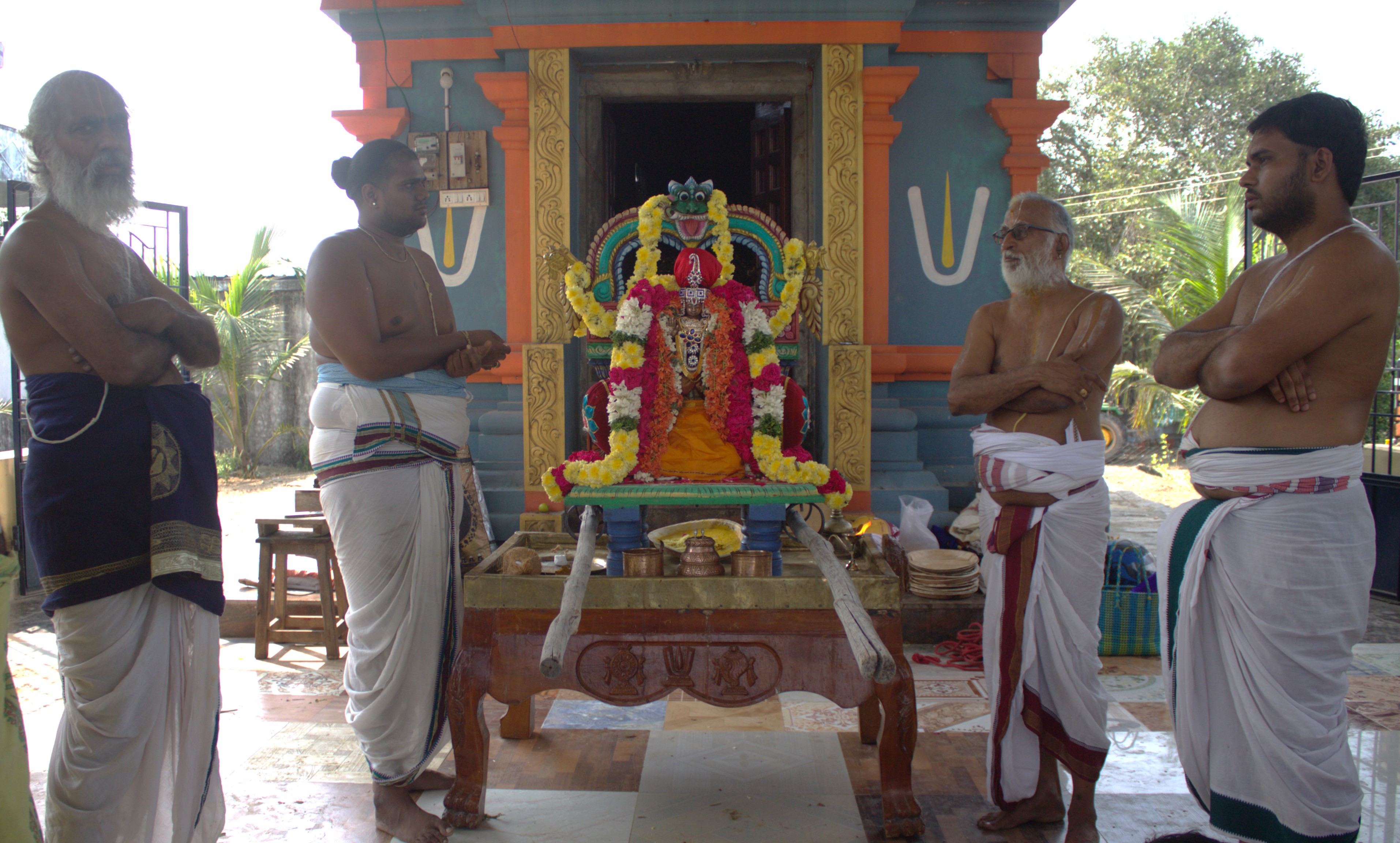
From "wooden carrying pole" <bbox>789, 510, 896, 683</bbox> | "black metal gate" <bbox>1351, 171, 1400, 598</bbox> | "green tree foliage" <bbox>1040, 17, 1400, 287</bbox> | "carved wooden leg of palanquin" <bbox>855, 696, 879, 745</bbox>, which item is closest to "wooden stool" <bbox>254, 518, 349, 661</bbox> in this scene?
"wooden carrying pole" <bbox>789, 510, 896, 683</bbox>

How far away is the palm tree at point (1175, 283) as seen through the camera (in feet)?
38.8

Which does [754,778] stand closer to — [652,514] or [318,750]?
[318,750]

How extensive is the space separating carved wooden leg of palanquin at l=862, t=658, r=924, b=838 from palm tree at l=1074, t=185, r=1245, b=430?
359 inches

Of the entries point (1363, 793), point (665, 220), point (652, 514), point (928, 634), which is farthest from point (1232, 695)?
point (652, 514)

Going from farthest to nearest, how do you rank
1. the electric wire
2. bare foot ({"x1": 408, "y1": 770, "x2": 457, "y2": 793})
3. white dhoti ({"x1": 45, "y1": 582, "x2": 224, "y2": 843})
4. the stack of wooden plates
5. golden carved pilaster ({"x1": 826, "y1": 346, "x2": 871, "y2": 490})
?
the electric wire → golden carved pilaster ({"x1": 826, "y1": 346, "x2": 871, "y2": 490}) → the stack of wooden plates → bare foot ({"x1": 408, "y1": 770, "x2": 457, "y2": 793}) → white dhoti ({"x1": 45, "y1": 582, "x2": 224, "y2": 843})

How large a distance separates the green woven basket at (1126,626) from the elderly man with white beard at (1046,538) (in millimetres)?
1872

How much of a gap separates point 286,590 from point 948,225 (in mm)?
5118

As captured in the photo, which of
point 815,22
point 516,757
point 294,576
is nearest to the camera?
point 516,757

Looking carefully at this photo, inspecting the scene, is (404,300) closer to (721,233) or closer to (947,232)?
(721,233)

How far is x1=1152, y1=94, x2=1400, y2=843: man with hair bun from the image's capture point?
2.22 metres

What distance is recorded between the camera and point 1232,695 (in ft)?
7.85

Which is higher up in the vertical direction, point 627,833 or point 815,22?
point 815,22

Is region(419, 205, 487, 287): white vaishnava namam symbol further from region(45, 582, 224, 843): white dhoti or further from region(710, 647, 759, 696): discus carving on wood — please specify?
region(710, 647, 759, 696): discus carving on wood

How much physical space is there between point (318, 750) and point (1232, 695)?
3.24 m
